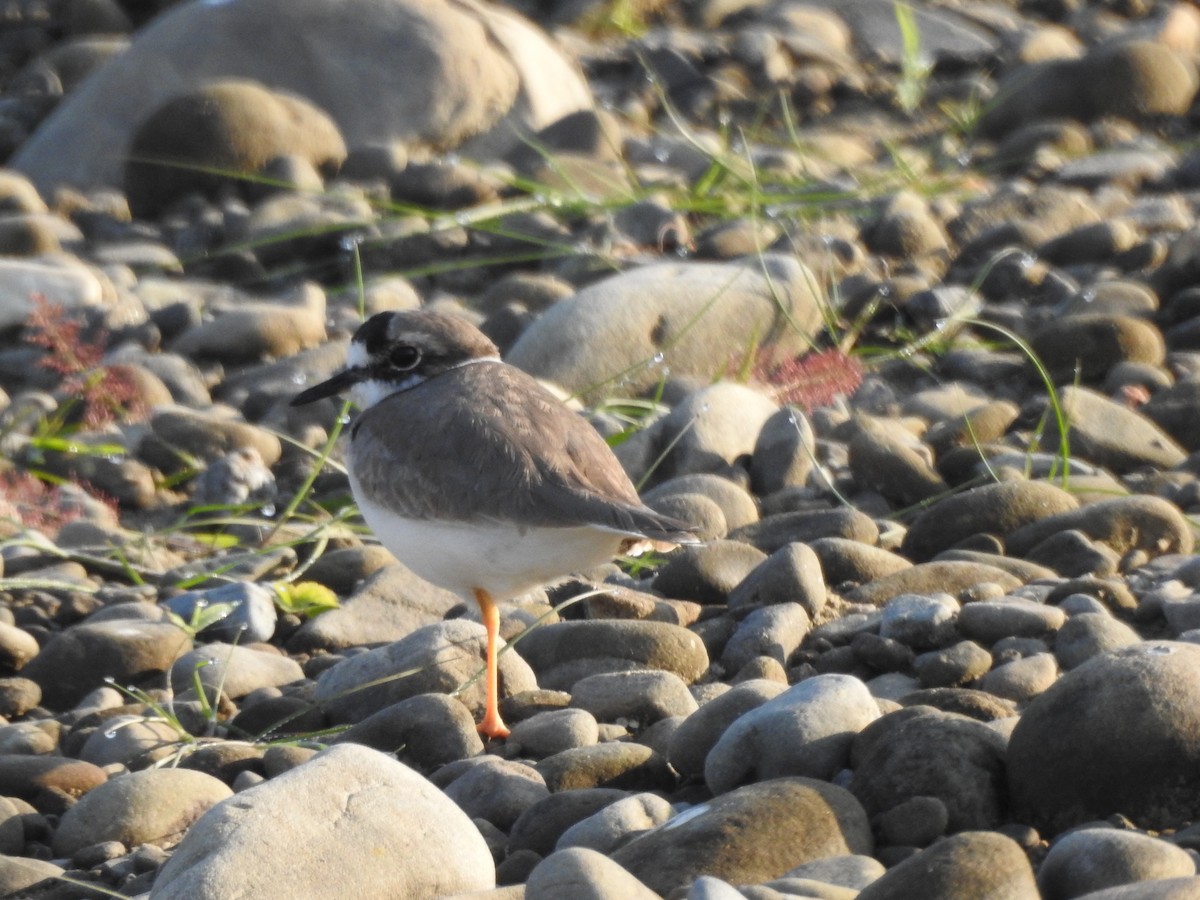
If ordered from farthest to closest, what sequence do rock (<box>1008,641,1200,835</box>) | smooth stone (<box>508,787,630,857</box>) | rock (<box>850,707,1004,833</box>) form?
smooth stone (<box>508,787,630,857</box>)
rock (<box>850,707,1004,833</box>)
rock (<box>1008,641,1200,835</box>)

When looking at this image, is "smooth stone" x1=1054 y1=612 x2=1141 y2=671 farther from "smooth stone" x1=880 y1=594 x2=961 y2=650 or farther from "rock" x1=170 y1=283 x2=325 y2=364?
"rock" x1=170 y1=283 x2=325 y2=364

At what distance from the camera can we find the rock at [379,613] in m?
5.26

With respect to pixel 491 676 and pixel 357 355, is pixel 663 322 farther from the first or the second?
pixel 491 676

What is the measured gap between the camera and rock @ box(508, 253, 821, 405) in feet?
23.2

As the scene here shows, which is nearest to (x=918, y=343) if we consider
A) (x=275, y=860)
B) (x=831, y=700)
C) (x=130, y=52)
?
(x=831, y=700)

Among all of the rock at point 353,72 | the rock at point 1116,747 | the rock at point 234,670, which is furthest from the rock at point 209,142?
the rock at point 1116,747

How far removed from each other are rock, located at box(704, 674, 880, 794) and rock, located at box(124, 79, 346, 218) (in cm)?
662

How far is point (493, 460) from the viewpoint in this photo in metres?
4.43

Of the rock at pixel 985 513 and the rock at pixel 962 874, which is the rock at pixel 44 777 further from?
the rock at pixel 985 513

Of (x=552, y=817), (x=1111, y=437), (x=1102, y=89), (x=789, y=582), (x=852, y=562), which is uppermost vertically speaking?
(x=552, y=817)

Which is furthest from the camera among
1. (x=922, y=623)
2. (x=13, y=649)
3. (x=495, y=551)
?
(x=13, y=649)

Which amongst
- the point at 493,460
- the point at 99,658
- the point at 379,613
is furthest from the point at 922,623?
the point at 99,658

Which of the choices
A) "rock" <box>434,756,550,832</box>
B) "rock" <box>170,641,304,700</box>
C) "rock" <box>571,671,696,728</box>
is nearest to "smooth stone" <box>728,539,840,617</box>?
"rock" <box>571,671,696,728</box>

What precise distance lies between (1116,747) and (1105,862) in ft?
1.38
